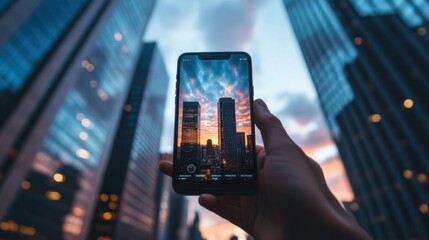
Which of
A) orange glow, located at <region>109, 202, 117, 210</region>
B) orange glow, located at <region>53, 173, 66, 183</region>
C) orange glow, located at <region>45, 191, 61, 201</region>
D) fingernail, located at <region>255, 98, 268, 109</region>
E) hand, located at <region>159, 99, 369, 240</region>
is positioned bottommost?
hand, located at <region>159, 99, 369, 240</region>

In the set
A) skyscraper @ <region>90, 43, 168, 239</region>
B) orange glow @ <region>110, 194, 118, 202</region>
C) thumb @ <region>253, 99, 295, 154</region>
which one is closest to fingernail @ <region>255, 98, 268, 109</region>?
thumb @ <region>253, 99, 295, 154</region>

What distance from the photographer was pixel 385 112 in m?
54.6

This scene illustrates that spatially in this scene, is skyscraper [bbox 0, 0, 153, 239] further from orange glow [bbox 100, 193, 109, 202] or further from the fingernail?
the fingernail

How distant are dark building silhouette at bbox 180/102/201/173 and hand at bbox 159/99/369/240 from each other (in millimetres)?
246

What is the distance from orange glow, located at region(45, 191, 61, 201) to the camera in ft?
205

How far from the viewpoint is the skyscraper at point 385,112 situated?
46.7 meters

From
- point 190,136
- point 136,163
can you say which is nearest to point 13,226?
point 136,163

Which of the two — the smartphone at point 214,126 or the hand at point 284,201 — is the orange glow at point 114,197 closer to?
the smartphone at point 214,126

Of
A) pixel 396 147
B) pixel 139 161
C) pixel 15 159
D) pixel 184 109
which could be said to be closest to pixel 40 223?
pixel 15 159

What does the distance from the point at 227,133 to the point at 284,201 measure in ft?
4.17

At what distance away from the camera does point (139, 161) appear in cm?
11869

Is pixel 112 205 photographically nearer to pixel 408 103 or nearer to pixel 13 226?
pixel 13 226

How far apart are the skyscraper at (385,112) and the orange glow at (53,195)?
270ft

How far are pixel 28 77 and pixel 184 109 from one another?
2810 inches
